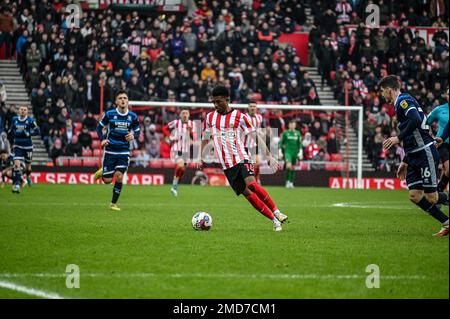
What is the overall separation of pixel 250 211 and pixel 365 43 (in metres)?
19.4

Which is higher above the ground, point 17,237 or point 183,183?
point 17,237

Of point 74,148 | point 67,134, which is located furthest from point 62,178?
point 67,134

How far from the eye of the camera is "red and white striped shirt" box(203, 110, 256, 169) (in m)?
13.2

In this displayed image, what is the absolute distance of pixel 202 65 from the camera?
33.4m

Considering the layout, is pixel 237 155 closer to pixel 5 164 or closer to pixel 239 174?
pixel 239 174

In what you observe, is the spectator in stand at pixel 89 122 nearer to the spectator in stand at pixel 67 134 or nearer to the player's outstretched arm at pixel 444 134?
the spectator in stand at pixel 67 134

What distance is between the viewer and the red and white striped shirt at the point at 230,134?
13242 mm

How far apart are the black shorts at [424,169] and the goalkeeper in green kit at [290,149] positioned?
58.5ft

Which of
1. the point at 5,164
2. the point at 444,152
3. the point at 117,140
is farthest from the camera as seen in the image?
the point at 5,164

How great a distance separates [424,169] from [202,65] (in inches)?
863

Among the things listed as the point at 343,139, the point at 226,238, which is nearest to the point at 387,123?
the point at 343,139
